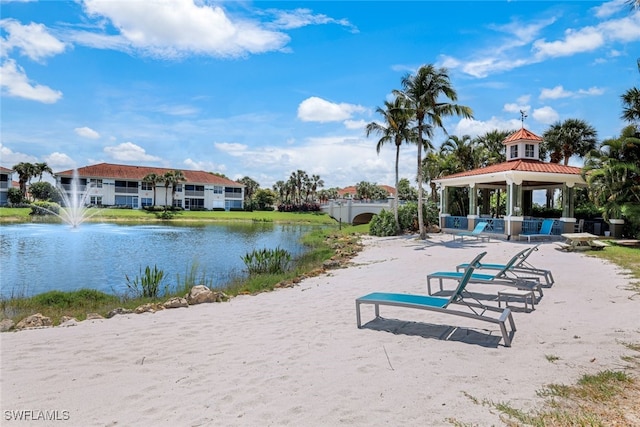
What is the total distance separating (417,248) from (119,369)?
15.8 metres

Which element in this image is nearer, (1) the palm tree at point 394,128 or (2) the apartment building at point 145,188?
(1) the palm tree at point 394,128

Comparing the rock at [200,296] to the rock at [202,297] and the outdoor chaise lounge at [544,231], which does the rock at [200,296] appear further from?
the outdoor chaise lounge at [544,231]

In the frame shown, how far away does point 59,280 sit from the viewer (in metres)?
13.3

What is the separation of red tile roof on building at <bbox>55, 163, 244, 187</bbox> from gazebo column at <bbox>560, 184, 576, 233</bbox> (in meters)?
60.4

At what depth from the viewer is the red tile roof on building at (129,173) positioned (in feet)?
214

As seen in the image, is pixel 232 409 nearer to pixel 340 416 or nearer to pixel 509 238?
pixel 340 416

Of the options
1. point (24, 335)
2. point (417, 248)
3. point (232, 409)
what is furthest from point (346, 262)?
point (232, 409)

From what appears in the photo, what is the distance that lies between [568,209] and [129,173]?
65081 mm

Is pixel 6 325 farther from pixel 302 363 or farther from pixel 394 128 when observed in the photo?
pixel 394 128

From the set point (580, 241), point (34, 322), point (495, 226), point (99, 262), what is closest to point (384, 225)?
point (495, 226)

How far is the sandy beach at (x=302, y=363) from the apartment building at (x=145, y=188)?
6443 centimetres

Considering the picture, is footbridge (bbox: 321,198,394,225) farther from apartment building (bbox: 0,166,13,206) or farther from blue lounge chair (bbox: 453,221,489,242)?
apartment building (bbox: 0,166,13,206)

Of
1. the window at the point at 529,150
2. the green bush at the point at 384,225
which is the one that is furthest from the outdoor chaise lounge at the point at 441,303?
the window at the point at 529,150

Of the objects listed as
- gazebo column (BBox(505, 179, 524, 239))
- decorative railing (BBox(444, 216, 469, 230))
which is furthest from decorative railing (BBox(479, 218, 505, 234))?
decorative railing (BBox(444, 216, 469, 230))
